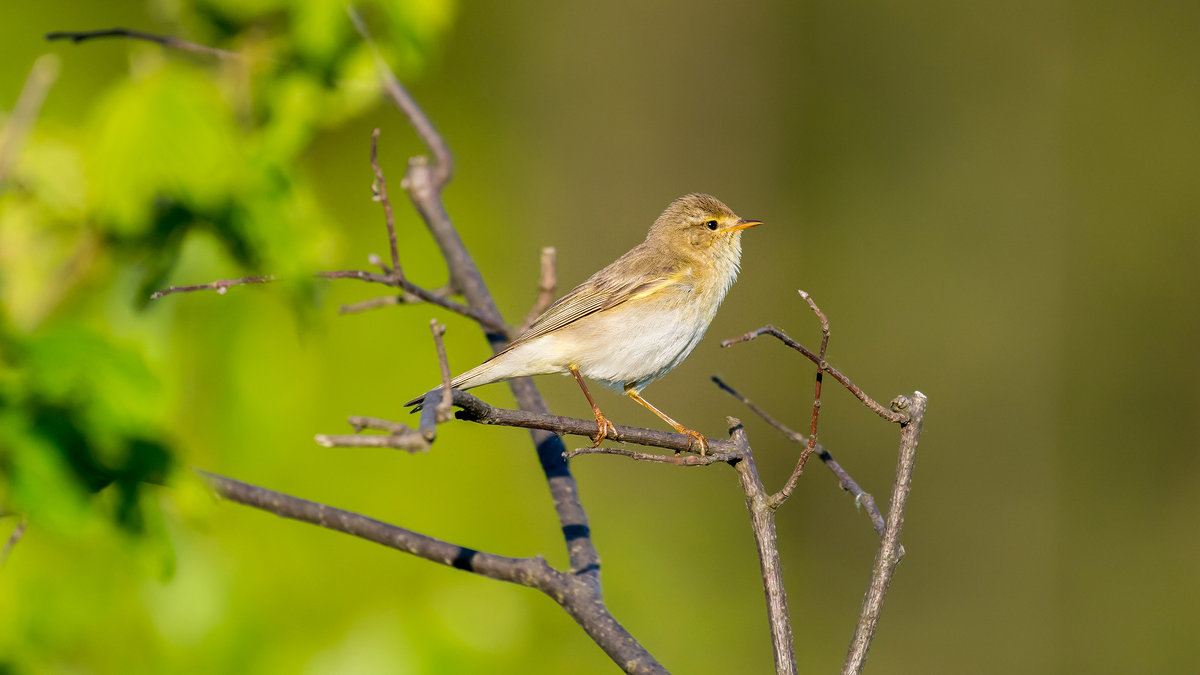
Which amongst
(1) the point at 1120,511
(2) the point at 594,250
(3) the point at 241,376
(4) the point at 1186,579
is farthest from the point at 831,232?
(3) the point at 241,376

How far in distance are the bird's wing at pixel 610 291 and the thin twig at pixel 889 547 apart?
82.6 inches

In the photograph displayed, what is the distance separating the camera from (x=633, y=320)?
397 centimetres

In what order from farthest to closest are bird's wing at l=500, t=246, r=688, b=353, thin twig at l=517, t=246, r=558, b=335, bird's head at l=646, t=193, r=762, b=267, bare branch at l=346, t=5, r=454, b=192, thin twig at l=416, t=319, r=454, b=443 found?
1. bird's head at l=646, t=193, r=762, b=267
2. bird's wing at l=500, t=246, r=688, b=353
3. thin twig at l=517, t=246, r=558, b=335
4. bare branch at l=346, t=5, r=454, b=192
5. thin twig at l=416, t=319, r=454, b=443

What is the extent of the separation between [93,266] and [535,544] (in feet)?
12.7

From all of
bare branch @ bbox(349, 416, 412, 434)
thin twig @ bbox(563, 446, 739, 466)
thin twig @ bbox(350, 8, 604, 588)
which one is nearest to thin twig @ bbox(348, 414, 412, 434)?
bare branch @ bbox(349, 416, 412, 434)

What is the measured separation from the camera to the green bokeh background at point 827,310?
17.9ft

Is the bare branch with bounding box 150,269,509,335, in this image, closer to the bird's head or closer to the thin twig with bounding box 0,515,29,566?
the thin twig with bounding box 0,515,29,566

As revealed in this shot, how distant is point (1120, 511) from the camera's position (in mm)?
10000

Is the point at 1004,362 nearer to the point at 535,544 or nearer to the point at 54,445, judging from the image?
the point at 535,544

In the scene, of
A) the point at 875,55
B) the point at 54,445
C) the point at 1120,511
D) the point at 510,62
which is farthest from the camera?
the point at 875,55

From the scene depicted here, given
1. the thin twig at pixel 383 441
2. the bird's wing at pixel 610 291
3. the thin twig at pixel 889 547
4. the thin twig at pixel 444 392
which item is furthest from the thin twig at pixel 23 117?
the thin twig at pixel 889 547

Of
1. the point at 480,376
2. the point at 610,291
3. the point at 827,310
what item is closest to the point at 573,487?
the point at 480,376

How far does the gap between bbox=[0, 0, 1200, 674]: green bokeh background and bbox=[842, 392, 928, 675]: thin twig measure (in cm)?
165

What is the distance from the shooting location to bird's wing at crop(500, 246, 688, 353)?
161 inches
